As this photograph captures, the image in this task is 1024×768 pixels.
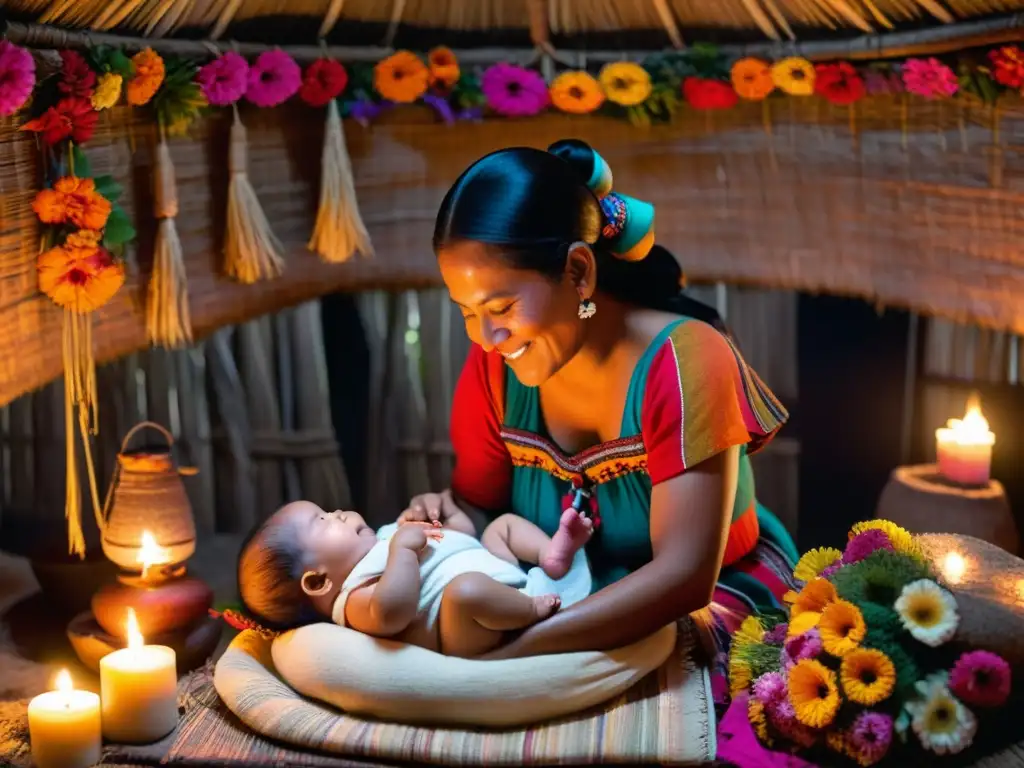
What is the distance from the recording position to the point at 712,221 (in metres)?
3.03

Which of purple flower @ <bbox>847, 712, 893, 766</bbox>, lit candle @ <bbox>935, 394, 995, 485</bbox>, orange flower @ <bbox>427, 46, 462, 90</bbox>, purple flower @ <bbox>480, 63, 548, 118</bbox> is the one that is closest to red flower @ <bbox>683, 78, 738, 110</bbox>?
purple flower @ <bbox>480, 63, 548, 118</bbox>

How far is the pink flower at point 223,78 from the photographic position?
2.71 m

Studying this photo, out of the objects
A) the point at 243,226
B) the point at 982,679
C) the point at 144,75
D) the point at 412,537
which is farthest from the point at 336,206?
the point at 982,679

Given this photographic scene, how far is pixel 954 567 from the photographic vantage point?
81.7 inches

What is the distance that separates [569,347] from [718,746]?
26.8 inches

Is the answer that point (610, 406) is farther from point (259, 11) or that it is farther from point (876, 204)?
point (259, 11)

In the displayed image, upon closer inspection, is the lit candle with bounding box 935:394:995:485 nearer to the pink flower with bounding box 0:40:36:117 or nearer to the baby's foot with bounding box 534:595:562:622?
the baby's foot with bounding box 534:595:562:622

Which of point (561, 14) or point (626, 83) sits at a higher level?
point (561, 14)

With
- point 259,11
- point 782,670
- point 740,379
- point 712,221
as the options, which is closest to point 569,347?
point 740,379

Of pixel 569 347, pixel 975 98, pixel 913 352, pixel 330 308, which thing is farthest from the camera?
pixel 330 308

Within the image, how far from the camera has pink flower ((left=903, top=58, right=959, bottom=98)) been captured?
8.54 ft

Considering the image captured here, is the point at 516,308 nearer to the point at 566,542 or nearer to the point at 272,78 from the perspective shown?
the point at 566,542

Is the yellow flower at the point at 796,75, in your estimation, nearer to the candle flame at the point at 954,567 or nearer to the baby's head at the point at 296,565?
the candle flame at the point at 954,567

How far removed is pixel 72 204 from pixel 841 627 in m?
1.58
